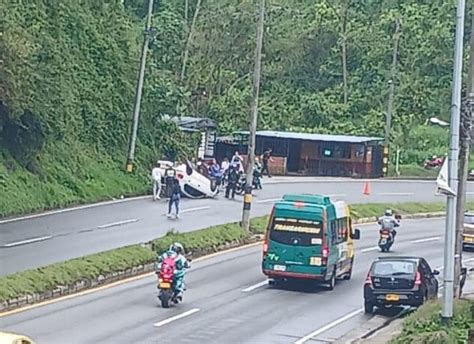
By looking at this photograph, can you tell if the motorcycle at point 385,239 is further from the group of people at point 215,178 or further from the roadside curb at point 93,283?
the group of people at point 215,178

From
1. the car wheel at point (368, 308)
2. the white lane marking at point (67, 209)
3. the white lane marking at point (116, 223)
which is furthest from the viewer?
the white lane marking at point (67, 209)

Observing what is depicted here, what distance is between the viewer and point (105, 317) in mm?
25859

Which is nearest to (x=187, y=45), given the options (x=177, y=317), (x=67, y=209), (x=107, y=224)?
(x=67, y=209)

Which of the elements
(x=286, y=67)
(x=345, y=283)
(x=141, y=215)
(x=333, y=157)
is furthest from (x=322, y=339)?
(x=286, y=67)

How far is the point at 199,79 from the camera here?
7800cm

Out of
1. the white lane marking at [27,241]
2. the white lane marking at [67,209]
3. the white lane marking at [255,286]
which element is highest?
the white lane marking at [67,209]

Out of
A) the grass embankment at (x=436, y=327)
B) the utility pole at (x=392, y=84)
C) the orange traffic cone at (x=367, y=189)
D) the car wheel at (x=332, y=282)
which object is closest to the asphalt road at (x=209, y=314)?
the car wheel at (x=332, y=282)

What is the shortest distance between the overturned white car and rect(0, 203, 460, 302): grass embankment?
604cm

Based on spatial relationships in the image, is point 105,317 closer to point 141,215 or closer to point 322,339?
point 322,339

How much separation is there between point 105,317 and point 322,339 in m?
4.74

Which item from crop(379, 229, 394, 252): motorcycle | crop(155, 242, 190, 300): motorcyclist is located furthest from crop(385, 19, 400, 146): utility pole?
crop(155, 242, 190, 300): motorcyclist

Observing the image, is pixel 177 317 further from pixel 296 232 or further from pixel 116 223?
pixel 116 223

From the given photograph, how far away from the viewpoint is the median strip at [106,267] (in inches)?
1062

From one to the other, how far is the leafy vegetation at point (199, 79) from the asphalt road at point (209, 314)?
41.3 feet
